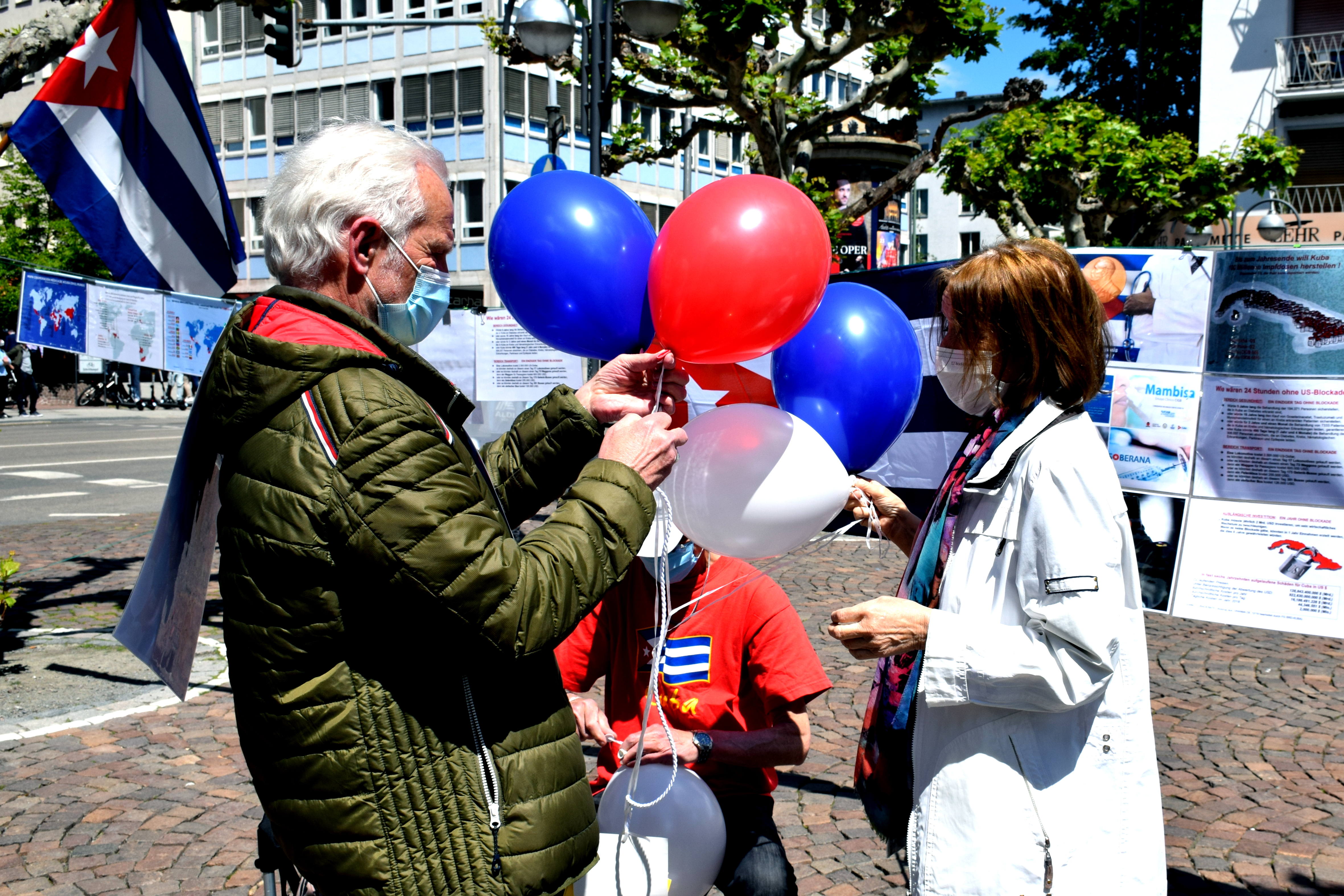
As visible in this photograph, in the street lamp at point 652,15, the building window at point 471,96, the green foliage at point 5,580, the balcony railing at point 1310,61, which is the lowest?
the green foliage at point 5,580

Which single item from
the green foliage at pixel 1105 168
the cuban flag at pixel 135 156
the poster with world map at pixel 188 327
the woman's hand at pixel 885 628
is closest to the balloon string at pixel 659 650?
the woman's hand at pixel 885 628

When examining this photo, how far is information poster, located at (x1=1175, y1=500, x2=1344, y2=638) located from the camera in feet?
11.0

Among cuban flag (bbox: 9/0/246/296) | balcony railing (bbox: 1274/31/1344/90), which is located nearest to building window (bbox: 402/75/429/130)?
balcony railing (bbox: 1274/31/1344/90)

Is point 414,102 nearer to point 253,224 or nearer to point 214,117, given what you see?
point 253,224

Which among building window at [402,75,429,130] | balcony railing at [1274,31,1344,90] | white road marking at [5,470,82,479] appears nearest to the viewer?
white road marking at [5,470,82,479]

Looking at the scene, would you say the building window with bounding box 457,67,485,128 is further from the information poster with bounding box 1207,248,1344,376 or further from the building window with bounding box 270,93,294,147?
the information poster with bounding box 1207,248,1344,376

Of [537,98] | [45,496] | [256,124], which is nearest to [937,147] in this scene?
[45,496]

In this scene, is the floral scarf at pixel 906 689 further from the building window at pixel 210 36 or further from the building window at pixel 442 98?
the building window at pixel 210 36

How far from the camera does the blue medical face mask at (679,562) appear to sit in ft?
8.55

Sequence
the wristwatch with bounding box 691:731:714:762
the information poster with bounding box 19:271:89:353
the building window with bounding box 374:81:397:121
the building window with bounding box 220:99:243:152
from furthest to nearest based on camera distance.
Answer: the building window with bounding box 220:99:243:152, the building window with bounding box 374:81:397:121, the information poster with bounding box 19:271:89:353, the wristwatch with bounding box 691:731:714:762

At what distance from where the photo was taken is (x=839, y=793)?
4.29m

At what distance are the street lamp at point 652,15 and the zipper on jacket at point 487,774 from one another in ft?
24.5

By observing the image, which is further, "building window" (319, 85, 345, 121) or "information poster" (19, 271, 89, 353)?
"building window" (319, 85, 345, 121)

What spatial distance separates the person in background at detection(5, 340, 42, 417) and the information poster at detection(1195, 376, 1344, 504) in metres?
26.2
